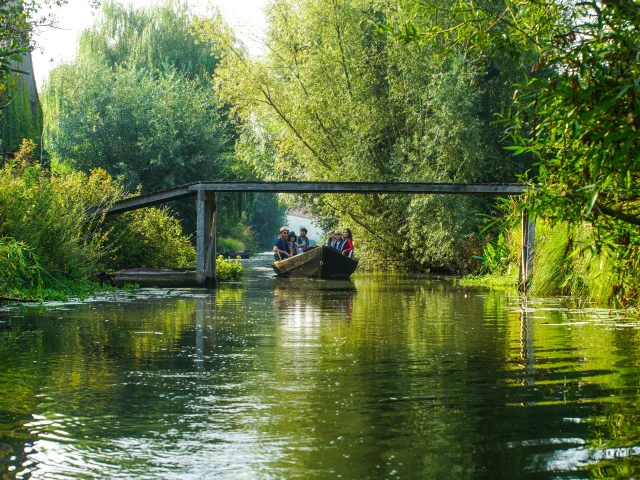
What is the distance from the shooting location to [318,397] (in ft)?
22.5

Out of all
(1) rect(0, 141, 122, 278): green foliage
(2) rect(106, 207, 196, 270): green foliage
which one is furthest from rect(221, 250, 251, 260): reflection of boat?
(1) rect(0, 141, 122, 278): green foliage

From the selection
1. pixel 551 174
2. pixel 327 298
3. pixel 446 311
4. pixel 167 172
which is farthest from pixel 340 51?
pixel 551 174

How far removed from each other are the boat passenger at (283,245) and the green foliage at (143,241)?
3448mm

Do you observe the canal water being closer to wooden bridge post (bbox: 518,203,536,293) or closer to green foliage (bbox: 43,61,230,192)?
wooden bridge post (bbox: 518,203,536,293)

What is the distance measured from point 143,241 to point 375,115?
9030 mm

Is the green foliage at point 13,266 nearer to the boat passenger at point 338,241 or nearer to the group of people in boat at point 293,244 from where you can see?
the group of people in boat at point 293,244

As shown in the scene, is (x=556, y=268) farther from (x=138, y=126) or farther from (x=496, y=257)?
(x=138, y=126)

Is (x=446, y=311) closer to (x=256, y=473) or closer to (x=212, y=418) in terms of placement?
(x=212, y=418)

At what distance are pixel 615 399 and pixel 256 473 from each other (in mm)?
3076

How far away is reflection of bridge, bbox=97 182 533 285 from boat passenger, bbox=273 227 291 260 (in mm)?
5997

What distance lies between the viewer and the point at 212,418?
6137 millimetres

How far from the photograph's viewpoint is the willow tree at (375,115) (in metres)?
27.5

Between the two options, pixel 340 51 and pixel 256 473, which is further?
pixel 340 51

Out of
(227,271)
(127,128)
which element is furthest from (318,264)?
(127,128)
